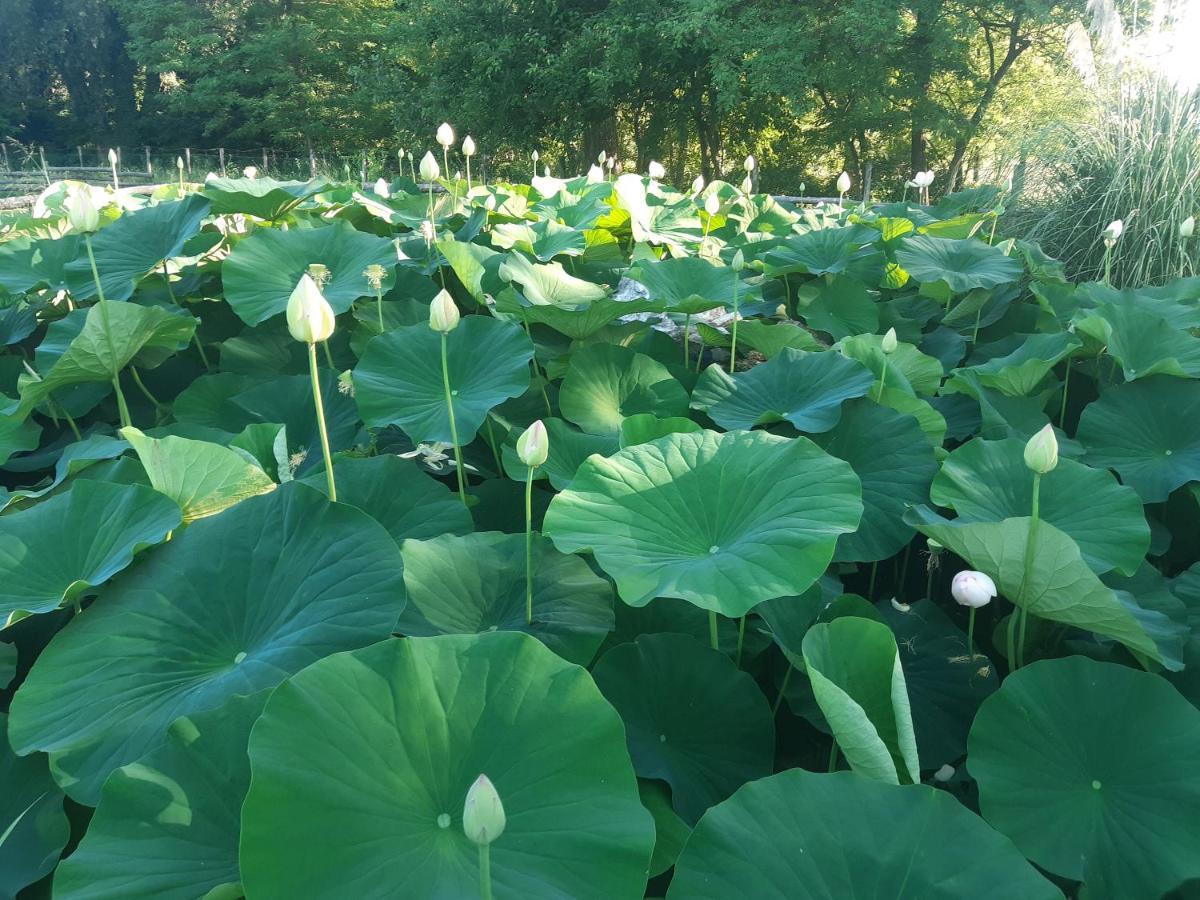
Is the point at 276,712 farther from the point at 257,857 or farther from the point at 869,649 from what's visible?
the point at 869,649

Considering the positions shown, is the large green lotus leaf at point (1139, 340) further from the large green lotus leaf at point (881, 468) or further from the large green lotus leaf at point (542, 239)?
the large green lotus leaf at point (542, 239)

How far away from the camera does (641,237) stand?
6.98 feet

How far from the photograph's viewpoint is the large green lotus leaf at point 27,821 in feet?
2.37

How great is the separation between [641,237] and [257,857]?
179 cm

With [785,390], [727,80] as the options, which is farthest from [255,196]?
[727,80]

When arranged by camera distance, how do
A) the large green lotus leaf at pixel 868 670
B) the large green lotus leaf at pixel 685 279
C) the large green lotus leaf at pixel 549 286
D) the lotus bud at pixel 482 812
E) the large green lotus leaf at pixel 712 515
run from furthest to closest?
the large green lotus leaf at pixel 685 279, the large green lotus leaf at pixel 549 286, the large green lotus leaf at pixel 712 515, the large green lotus leaf at pixel 868 670, the lotus bud at pixel 482 812

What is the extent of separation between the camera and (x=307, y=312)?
909 mm

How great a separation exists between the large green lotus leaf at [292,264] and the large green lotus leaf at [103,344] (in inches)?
6.9

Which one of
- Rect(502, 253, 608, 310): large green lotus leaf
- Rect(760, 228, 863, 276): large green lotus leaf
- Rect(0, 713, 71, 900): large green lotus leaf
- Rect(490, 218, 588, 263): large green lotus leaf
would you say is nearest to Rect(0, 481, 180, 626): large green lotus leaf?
Rect(0, 713, 71, 900): large green lotus leaf

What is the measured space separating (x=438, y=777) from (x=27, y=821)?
1.41 feet

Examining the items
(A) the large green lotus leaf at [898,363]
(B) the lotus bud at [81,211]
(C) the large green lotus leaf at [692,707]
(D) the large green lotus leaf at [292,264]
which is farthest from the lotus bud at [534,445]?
(B) the lotus bud at [81,211]

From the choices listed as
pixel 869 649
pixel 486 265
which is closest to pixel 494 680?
pixel 869 649

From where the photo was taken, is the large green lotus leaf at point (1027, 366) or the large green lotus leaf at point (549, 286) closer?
the large green lotus leaf at point (1027, 366)

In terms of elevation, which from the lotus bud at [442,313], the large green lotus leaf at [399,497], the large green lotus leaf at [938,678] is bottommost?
the large green lotus leaf at [938,678]
